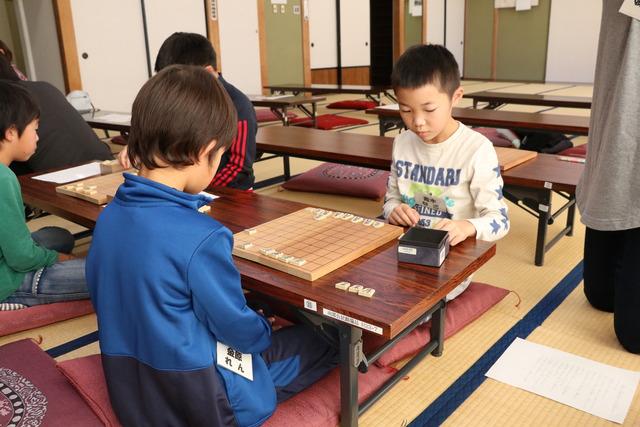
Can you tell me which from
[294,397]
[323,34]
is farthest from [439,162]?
[323,34]

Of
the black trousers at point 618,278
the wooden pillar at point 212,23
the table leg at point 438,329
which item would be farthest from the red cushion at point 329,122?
the table leg at point 438,329

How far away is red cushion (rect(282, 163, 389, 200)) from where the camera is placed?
3385 mm

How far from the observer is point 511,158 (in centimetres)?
250

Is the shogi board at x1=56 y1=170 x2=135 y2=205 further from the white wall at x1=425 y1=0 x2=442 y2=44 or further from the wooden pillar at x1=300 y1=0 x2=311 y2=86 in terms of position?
the white wall at x1=425 y1=0 x2=442 y2=44

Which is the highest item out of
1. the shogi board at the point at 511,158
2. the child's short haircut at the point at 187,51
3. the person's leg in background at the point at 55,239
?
the child's short haircut at the point at 187,51

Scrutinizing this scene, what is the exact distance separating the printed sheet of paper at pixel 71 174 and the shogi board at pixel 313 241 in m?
1.17

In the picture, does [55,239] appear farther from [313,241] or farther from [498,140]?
→ [498,140]

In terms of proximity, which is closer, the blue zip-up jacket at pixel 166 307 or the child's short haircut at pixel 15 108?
the blue zip-up jacket at pixel 166 307

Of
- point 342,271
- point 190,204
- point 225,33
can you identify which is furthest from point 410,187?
point 225,33

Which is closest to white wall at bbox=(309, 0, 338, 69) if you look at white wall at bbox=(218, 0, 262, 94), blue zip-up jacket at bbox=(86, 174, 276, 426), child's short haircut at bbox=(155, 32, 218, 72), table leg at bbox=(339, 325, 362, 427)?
white wall at bbox=(218, 0, 262, 94)

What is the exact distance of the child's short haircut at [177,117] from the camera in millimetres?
989

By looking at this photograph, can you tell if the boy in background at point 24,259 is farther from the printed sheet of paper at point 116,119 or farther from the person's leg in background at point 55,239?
the printed sheet of paper at point 116,119

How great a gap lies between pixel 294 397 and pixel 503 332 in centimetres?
81

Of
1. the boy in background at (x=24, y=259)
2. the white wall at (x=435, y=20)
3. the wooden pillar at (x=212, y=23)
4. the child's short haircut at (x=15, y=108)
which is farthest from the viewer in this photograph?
the white wall at (x=435, y=20)
